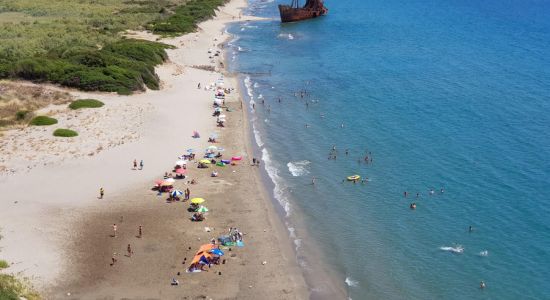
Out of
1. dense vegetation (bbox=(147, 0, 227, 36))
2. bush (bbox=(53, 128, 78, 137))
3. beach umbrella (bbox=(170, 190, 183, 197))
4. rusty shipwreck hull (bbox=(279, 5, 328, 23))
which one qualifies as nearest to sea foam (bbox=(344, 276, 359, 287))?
beach umbrella (bbox=(170, 190, 183, 197))

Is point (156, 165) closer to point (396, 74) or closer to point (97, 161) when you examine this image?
point (97, 161)

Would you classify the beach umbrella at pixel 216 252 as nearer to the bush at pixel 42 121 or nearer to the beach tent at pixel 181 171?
the beach tent at pixel 181 171

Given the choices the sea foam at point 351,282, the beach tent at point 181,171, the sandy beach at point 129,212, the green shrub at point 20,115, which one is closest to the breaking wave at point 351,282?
the sea foam at point 351,282

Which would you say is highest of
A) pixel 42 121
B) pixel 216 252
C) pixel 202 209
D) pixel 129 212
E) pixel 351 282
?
pixel 42 121

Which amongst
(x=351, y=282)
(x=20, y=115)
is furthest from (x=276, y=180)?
(x=20, y=115)

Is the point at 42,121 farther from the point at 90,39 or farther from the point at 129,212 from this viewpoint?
the point at 90,39

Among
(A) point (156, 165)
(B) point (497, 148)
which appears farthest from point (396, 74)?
(A) point (156, 165)
